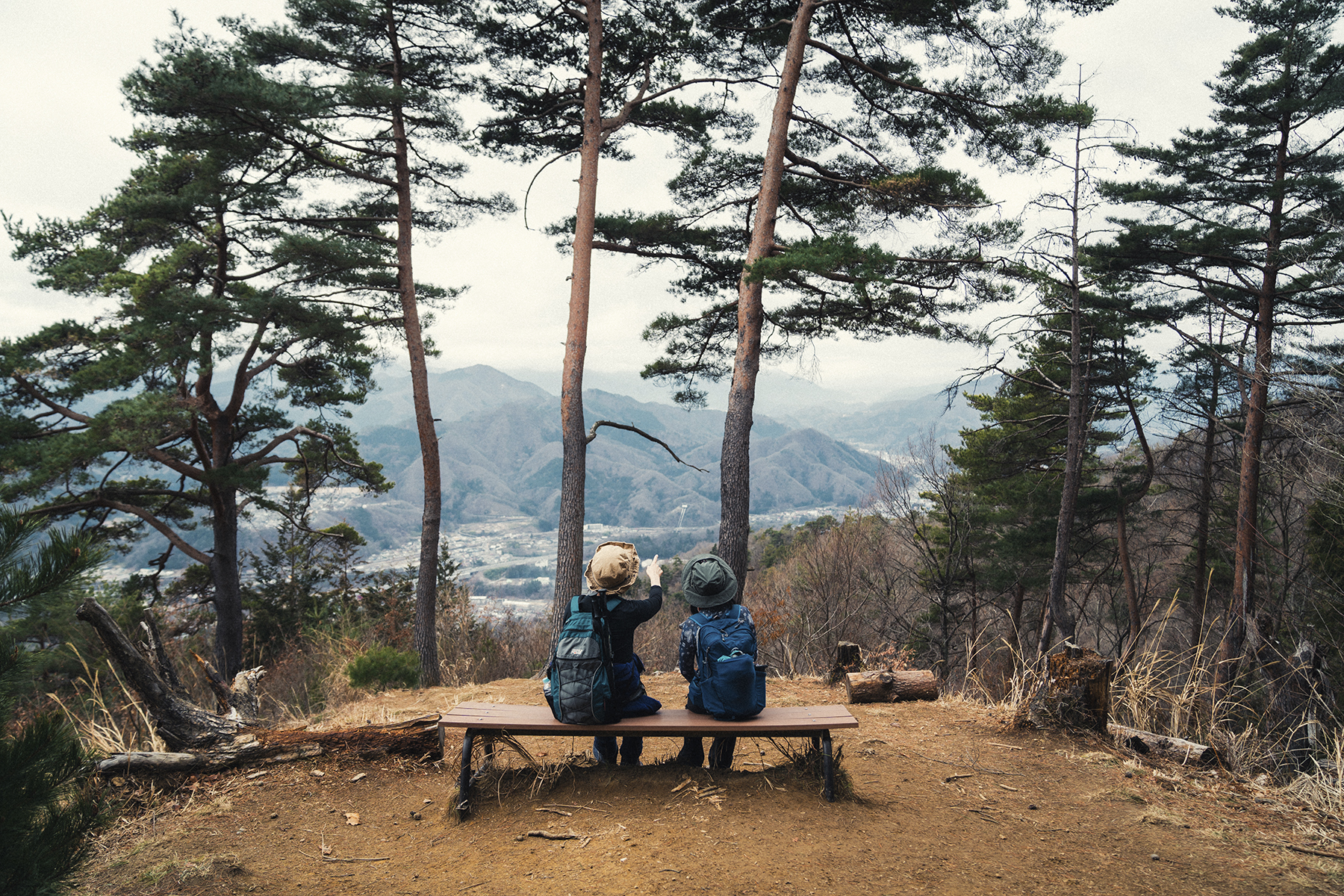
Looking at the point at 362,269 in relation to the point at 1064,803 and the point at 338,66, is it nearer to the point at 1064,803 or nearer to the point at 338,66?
the point at 338,66

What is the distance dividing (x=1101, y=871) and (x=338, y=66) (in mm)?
11959

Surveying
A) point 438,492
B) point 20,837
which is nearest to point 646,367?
point 438,492

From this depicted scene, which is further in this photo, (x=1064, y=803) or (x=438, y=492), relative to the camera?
(x=438, y=492)

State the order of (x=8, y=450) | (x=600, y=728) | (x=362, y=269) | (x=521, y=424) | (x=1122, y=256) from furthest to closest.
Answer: (x=521, y=424), (x=1122, y=256), (x=362, y=269), (x=8, y=450), (x=600, y=728)

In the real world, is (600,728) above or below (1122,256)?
below

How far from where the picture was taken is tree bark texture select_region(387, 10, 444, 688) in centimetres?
950

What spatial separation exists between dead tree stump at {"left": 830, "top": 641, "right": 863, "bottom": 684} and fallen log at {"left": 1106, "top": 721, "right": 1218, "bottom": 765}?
2307 mm

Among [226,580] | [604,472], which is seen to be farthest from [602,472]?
[226,580]

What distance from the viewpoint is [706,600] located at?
3416mm

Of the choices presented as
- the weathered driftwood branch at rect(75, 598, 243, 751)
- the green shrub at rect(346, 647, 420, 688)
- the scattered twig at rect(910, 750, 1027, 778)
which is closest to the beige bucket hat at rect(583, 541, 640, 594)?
the scattered twig at rect(910, 750, 1027, 778)

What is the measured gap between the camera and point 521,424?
460 feet

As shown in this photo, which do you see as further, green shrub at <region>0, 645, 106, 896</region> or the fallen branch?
the fallen branch

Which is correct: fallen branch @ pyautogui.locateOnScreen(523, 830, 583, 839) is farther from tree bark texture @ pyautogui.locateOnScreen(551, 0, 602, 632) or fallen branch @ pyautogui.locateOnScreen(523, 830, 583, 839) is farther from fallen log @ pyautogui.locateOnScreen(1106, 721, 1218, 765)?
tree bark texture @ pyautogui.locateOnScreen(551, 0, 602, 632)

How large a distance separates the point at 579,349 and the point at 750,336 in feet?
6.66
